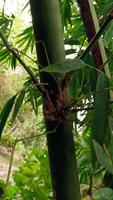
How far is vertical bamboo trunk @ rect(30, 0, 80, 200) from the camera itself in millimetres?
383

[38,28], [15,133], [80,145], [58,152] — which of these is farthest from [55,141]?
[15,133]

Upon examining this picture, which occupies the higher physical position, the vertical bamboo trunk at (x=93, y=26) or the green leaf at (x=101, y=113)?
the vertical bamboo trunk at (x=93, y=26)

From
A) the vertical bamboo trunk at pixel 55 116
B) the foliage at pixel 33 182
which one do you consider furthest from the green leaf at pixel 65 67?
the foliage at pixel 33 182

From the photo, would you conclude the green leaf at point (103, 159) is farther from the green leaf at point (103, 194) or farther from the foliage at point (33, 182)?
the foliage at point (33, 182)

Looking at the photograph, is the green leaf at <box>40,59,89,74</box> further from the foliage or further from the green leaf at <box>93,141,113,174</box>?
the foliage

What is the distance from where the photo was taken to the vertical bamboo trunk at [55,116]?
0.38 m

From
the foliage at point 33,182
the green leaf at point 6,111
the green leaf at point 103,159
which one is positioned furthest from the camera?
the foliage at point 33,182

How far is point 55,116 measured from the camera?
376 millimetres

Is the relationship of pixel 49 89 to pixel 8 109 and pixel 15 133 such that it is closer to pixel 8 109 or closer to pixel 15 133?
pixel 8 109

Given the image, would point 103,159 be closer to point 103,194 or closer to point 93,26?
point 103,194

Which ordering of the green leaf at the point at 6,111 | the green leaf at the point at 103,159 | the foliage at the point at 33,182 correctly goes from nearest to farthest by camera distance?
the green leaf at the point at 103,159
the green leaf at the point at 6,111
the foliage at the point at 33,182

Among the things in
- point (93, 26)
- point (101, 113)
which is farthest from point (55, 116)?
point (93, 26)

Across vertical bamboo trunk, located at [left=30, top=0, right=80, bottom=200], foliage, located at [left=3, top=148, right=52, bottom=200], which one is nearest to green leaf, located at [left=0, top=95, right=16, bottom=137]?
vertical bamboo trunk, located at [left=30, top=0, right=80, bottom=200]

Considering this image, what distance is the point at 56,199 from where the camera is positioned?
1.28 ft
